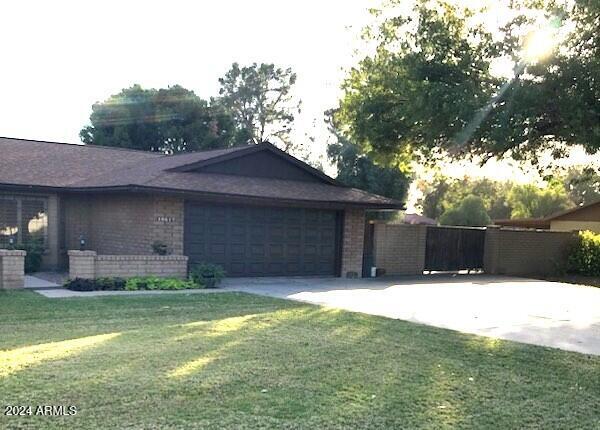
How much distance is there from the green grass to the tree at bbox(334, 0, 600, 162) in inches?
194

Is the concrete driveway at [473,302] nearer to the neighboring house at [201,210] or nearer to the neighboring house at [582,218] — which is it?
the neighboring house at [201,210]

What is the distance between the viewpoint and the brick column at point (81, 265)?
13.8 metres

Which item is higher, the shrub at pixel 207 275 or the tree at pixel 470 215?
the tree at pixel 470 215

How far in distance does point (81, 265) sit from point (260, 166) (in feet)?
23.2

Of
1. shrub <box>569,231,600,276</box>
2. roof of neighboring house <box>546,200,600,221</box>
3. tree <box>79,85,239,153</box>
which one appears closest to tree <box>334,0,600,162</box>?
shrub <box>569,231,600,276</box>

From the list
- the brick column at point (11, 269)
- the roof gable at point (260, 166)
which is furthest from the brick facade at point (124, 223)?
the brick column at point (11, 269)

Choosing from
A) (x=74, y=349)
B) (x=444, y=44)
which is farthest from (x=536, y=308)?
(x=74, y=349)

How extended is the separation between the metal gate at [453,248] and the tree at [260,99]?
29.9 m

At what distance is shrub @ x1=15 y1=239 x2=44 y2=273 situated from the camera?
56.7 feet

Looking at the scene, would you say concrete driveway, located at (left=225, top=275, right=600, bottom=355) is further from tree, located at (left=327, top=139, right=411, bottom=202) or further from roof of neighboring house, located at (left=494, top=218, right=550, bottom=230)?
roof of neighboring house, located at (left=494, top=218, right=550, bottom=230)

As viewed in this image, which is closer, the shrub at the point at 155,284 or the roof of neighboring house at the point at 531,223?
the shrub at the point at 155,284

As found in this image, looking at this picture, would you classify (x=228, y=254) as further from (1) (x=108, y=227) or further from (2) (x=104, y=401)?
(2) (x=104, y=401)

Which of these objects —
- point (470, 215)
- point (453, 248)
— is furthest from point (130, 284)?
point (470, 215)

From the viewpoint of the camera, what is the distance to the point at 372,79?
1641 centimetres
